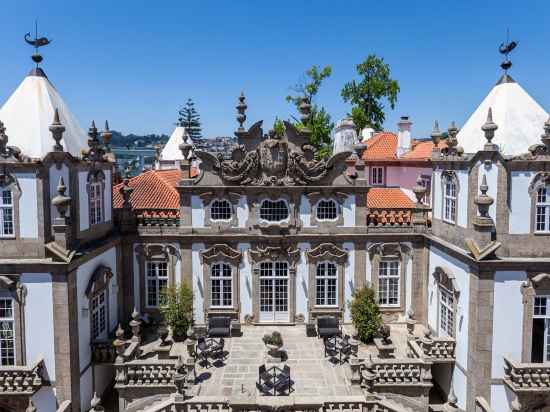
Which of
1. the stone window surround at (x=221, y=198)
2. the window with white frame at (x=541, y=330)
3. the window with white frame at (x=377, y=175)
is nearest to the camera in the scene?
the window with white frame at (x=541, y=330)

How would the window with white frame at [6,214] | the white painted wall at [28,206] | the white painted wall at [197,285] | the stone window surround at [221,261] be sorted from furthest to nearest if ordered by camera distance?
1. the white painted wall at [197,285]
2. the stone window surround at [221,261]
3. the window with white frame at [6,214]
4. the white painted wall at [28,206]

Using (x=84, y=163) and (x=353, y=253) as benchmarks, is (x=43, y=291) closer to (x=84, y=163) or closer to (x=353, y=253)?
(x=84, y=163)

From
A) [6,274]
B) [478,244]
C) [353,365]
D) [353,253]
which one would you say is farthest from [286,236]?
[6,274]

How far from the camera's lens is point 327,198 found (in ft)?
61.3

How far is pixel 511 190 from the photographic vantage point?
1389 cm

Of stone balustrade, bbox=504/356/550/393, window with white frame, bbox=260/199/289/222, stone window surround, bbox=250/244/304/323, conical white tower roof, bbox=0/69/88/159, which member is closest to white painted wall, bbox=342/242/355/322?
stone window surround, bbox=250/244/304/323

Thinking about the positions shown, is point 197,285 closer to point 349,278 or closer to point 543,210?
point 349,278

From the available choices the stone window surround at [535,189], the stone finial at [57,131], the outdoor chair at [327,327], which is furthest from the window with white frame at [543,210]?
the stone finial at [57,131]

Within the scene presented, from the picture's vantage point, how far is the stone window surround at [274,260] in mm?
18609

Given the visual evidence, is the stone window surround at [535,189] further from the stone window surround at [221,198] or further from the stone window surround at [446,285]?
the stone window surround at [221,198]

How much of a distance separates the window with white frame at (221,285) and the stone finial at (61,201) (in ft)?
23.6

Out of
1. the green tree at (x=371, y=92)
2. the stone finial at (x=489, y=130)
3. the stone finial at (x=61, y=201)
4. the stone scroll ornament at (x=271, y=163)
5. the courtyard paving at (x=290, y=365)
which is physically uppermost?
the green tree at (x=371, y=92)

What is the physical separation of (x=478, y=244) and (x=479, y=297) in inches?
69.8

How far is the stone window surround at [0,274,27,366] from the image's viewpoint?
13414 millimetres
